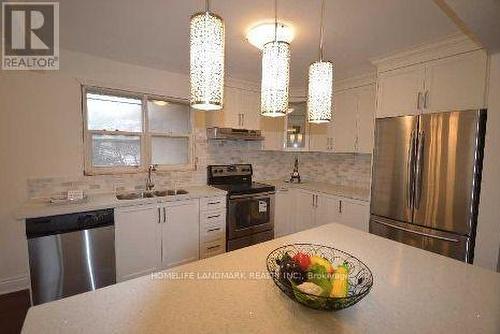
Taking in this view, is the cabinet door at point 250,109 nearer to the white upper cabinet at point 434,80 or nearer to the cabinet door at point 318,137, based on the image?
the cabinet door at point 318,137

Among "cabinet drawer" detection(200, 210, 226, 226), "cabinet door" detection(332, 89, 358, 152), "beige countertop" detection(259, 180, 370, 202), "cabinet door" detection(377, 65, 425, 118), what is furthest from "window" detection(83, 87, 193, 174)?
"cabinet door" detection(377, 65, 425, 118)

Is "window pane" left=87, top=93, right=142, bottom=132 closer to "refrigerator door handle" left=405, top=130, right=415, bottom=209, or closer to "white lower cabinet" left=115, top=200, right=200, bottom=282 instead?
"white lower cabinet" left=115, top=200, right=200, bottom=282

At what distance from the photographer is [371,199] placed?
2686 mm

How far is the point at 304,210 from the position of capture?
3.53m

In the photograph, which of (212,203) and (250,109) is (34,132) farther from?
(250,109)

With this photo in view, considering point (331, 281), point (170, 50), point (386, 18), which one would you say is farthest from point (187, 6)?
point (331, 281)

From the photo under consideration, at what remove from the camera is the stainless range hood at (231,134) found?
323 cm

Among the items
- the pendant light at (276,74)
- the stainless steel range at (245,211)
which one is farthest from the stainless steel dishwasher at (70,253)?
the pendant light at (276,74)

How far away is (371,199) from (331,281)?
2116 millimetres

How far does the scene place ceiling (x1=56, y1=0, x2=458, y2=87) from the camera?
160 centimetres

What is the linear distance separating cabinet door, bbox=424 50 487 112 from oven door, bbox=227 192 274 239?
207cm

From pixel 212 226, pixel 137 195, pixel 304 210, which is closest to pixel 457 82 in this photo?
pixel 304 210

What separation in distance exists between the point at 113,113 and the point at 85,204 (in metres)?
1.19

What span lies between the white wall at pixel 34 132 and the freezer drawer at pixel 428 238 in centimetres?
329
